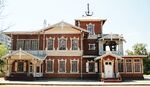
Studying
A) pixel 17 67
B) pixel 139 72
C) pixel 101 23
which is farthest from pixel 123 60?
pixel 17 67

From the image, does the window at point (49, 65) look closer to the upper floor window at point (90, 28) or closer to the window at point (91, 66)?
the window at point (91, 66)

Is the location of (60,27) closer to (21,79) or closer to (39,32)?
(39,32)

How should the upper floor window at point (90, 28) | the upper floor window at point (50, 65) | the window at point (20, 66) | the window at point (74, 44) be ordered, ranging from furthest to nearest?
the upper floor window at point (90, 28) < the window at point (74, 44) < the upper floor window at point (50, 65) < the window at point (20, 66)

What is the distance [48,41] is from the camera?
108 feet

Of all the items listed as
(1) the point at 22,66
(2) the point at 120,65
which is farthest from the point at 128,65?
(1) the point at 22,66

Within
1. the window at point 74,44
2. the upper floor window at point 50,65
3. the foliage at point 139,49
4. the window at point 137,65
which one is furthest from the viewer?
the foliage at point 139,49

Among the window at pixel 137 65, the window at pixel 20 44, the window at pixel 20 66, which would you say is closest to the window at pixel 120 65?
the window at pixel 137 65

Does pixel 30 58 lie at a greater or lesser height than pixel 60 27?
lesser

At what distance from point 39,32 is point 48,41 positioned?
1.71m

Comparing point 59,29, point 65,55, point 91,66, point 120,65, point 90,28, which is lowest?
point 91,66

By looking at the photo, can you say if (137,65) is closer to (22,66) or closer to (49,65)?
(49,65)

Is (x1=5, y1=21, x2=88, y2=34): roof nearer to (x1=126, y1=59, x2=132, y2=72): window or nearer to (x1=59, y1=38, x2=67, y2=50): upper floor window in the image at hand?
(x1=59, y1=38, x2=67, y2=50): upper floor window

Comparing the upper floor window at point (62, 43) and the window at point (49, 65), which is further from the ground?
the upper floor window at point (62, 43)

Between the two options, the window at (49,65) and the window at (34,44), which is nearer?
the window at (49,65)
